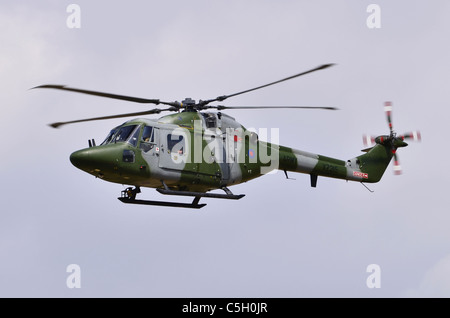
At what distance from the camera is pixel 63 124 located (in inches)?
941

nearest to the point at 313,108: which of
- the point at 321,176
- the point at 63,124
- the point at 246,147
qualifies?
the point at 246,147

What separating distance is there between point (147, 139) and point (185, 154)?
1.46 metres

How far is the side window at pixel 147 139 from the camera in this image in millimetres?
23609

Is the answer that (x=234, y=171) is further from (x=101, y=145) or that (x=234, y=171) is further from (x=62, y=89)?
(x=62, y=89)

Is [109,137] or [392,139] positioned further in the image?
[392,139]

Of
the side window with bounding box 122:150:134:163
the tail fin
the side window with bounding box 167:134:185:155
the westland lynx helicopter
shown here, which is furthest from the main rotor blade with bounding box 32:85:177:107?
the tail fin

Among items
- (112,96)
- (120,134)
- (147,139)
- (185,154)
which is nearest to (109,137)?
(120,134)

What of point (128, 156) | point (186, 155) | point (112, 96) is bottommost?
point (128, 156)

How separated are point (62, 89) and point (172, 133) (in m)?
4.54

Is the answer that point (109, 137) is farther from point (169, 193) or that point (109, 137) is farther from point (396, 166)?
point (396, 166)

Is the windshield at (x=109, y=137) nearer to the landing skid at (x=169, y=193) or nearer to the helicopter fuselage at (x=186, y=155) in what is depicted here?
the helicopter fuselage at (x=186, y=155)

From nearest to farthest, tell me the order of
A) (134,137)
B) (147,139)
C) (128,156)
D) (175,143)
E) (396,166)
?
(128,156), (134,137), (147,139), (175,143), (396,166)

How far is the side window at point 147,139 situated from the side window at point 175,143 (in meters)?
0.62

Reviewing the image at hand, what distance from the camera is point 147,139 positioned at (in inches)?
936
